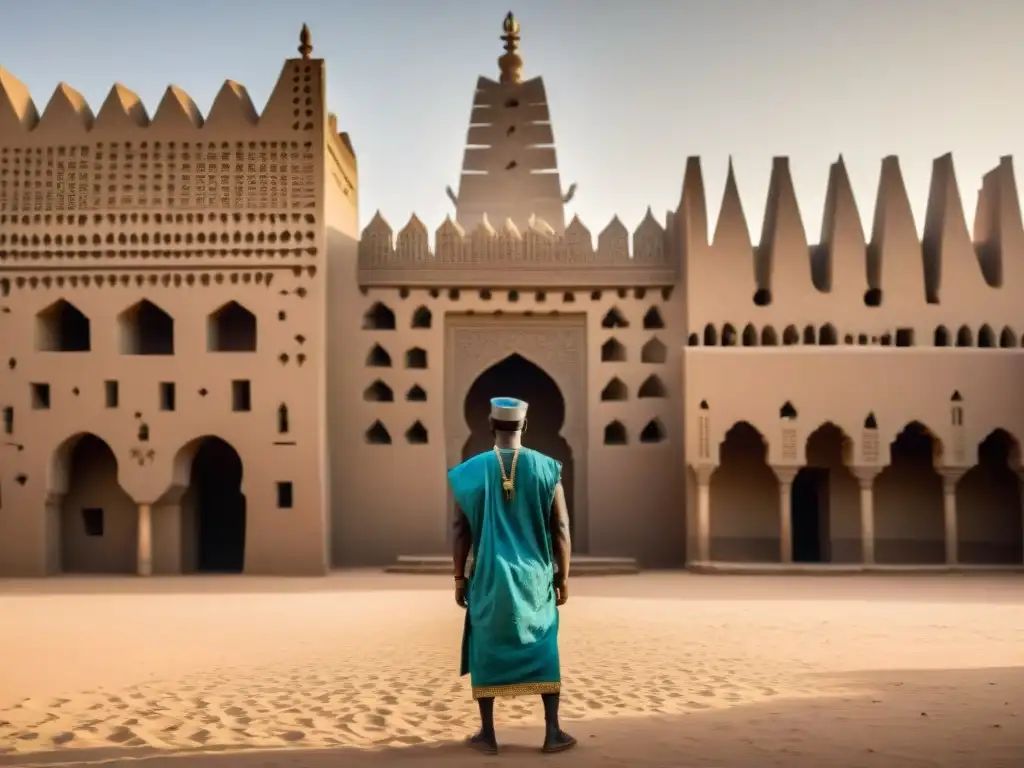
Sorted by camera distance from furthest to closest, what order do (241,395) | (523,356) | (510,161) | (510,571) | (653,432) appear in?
(510,161) < (653,432) < (523,356) < (241,395) < (510,571)

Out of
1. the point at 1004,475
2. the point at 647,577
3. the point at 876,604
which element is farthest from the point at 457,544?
the point at 1004,475

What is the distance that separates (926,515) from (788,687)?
1228 cm

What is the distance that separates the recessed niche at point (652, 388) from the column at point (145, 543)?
28.1ft

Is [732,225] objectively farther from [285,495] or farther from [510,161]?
[285,495]

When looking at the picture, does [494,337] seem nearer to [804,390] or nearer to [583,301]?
[583,301]

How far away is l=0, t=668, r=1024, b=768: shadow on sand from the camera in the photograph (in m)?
5.37

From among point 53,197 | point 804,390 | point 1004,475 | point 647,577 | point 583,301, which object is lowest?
point 647,577

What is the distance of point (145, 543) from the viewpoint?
17422mm

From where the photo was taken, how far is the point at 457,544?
5.93 m

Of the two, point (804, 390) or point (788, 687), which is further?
point (804, 390)

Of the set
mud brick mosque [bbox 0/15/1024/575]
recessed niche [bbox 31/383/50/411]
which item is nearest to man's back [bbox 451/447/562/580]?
mud brick mosque [bbox 0/15/1024/575]

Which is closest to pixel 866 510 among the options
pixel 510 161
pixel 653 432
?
pixel 653 432

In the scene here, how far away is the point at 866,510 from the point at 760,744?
1250 cm

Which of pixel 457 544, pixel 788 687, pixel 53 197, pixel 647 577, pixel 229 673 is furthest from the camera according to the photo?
pixel 53 197
